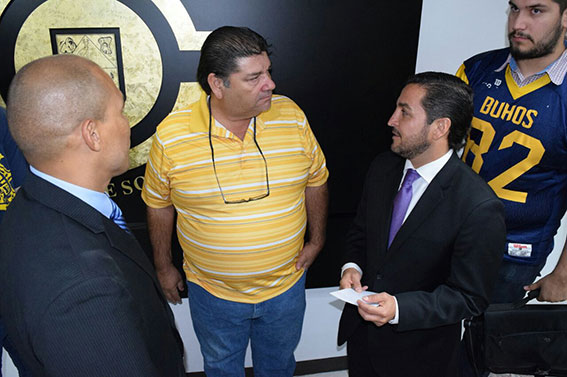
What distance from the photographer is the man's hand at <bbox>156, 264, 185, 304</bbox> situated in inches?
76.5

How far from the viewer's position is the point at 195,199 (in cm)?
162

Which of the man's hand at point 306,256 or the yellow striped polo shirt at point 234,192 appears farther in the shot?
the man's hand at point 306,256

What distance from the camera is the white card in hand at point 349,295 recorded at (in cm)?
139

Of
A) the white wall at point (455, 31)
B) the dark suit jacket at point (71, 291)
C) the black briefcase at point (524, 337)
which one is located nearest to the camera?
the dark suit jacket at point (71, 291)

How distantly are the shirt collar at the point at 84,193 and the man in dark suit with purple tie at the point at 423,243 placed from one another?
88 cm

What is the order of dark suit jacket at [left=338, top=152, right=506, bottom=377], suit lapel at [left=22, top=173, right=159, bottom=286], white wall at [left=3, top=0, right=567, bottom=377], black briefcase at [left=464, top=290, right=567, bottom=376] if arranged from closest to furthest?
suit lapel at [left=22, top=173, right=159, bottom=286] → dark suit jacket at [left=338, top=152, right=506, bottom=377] → black briefcase at [left=464, top=290, right=567, bottom=376] → white wall at [left=3, top=0, right=567, bottom=377]

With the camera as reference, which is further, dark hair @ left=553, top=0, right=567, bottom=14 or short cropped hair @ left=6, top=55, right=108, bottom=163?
dark hair @ left=553, top=0, right=567, bottom=14

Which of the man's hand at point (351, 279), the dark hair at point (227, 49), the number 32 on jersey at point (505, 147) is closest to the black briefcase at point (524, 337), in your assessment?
the number 32 on jersey at point (505, 147)

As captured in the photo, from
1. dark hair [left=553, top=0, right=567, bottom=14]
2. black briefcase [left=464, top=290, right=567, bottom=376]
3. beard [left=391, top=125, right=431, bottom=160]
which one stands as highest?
dark hair [left=553, top=0, right=567, bottom=14]

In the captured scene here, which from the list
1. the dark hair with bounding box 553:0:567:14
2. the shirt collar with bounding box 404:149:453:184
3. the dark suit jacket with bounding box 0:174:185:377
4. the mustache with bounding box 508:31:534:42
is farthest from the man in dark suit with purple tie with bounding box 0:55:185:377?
the dark hair with bounding box 553:0:567:14

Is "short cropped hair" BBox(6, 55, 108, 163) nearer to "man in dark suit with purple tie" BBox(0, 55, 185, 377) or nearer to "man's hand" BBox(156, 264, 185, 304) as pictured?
"man in dark suit with purple tie" BBox(0, 55, 185, 377)

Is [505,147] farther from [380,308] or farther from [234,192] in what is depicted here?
[234,192]

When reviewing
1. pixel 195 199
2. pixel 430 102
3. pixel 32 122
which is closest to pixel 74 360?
pixel 32 122

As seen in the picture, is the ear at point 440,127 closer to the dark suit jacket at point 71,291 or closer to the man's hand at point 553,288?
the man's hand at point 553,288
